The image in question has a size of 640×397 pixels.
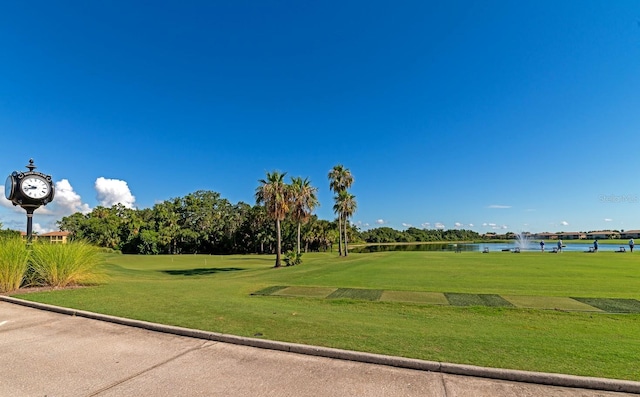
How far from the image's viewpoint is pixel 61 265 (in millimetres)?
10359

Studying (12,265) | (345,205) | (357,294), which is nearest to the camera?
(12,265)

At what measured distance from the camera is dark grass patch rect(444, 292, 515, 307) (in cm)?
952

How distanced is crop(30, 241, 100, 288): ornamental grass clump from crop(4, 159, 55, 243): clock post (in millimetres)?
1149

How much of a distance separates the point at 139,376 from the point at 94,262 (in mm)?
9426

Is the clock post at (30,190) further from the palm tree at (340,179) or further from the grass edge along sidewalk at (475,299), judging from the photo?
the palm tree at (340,179)

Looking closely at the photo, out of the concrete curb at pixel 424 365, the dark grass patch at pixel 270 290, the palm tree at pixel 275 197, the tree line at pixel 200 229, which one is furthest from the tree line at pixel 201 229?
the concrete curb at pixel 424 365

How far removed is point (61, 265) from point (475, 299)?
41.6 feet

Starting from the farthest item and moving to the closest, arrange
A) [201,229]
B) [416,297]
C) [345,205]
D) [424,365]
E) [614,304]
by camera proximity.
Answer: [201,229], [345,205], [416,297], [614,304], [424,365]

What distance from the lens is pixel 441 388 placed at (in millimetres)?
3688

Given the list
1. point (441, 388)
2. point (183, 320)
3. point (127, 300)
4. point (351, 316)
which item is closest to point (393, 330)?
point (351, 316)

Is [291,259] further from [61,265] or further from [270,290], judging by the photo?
[61,265]

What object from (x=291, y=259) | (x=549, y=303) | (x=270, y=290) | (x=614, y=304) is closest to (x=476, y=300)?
(x=549, y=303)

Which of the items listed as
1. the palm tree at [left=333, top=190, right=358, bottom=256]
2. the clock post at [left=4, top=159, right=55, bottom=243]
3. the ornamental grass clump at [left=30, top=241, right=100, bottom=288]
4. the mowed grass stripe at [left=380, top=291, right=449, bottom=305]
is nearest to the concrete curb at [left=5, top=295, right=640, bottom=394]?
the mowed grass stripe at [left=380, top=291, right=449, bottom=305]

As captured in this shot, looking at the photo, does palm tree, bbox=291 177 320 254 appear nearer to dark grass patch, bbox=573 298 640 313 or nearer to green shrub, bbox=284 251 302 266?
green shrub, bbox=284 251 302 266
